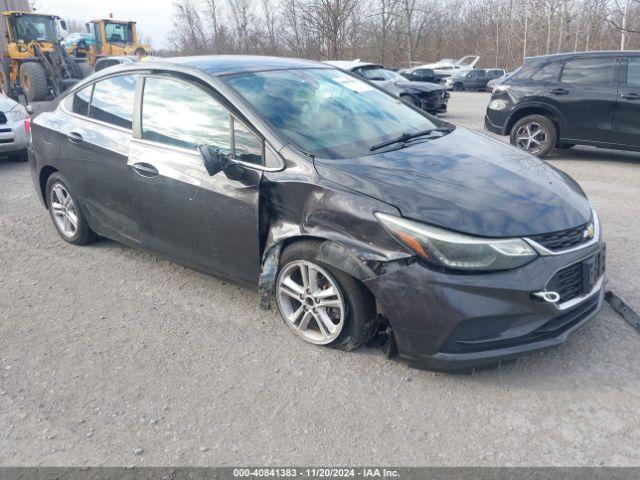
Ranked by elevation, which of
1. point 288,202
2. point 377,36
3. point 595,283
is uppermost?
point 377,36

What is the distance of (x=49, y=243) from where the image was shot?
535cm

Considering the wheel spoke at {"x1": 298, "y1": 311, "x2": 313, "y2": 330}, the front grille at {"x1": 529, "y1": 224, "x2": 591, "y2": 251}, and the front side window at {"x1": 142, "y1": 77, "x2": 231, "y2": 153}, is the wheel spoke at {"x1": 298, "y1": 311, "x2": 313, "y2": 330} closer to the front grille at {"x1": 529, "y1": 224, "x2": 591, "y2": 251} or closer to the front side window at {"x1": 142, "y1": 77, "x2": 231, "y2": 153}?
the front side window at {"x1": 142, "y1": 77, "x2": 231, "y2": 153}

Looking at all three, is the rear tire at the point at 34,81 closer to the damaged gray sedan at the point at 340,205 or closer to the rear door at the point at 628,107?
the damaged gray sedan at the point at 340,205

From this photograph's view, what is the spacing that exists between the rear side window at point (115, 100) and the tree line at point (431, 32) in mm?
19598

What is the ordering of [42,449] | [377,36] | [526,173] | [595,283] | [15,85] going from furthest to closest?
[377,36] < [15,85] < [526,173] < [595,283] < [42,449]

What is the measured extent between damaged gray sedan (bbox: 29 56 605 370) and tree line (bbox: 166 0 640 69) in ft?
65.7

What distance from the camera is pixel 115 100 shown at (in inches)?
176

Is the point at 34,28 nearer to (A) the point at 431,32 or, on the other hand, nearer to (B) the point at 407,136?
(B) the point at 407,136

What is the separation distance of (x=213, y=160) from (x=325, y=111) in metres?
0.98

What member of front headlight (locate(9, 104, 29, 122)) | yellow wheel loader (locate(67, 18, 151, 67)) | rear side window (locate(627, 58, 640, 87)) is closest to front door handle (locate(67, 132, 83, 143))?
front headlight (locate(9, 104, 29, 122))

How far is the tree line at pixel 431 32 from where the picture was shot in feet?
96.8

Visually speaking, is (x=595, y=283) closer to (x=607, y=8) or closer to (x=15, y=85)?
(x=15, y=85)

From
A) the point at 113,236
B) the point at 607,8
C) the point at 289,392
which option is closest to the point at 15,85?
the point at 113,236

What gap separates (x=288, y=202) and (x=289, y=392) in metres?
1.11
